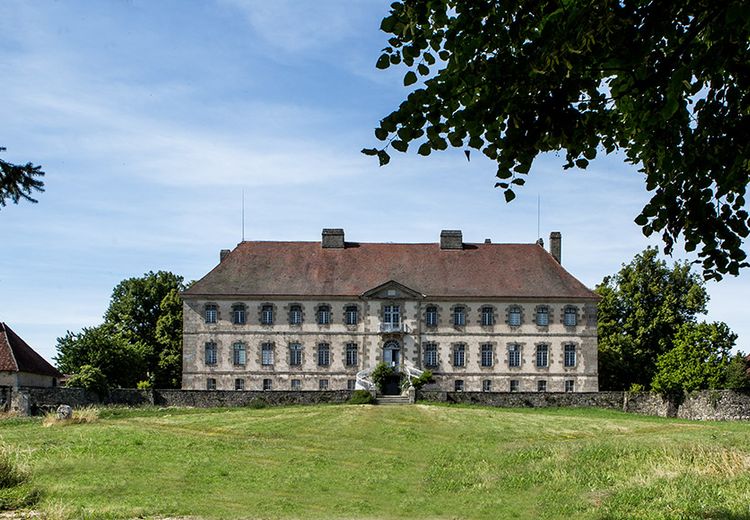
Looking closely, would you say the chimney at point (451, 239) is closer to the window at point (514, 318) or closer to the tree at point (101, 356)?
the window at point (514, 318)

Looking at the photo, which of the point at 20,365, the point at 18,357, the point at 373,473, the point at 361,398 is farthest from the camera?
the point at 18,357

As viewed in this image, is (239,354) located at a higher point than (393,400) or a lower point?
higher

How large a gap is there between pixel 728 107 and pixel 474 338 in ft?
140

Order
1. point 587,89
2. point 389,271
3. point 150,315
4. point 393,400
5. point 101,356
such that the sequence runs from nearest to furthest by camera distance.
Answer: point 587,89, point 393,400, point 101,356, point 389,271, point 150,315

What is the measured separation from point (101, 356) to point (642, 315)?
31185mm

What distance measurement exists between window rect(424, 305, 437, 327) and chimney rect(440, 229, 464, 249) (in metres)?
4.56

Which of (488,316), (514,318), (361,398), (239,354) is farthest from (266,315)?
(514,318)

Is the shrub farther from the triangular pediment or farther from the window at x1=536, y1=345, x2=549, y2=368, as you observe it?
the window at x1=536, y1=345, x2=549, y2=368

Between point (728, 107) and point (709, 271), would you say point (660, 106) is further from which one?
point (709, 271)

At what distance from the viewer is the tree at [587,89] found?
307 inches

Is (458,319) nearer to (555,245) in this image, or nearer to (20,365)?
(555,245)

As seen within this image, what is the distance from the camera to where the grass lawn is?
15.1 metres

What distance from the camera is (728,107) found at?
29.5 ft

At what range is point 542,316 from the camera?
168 ft
